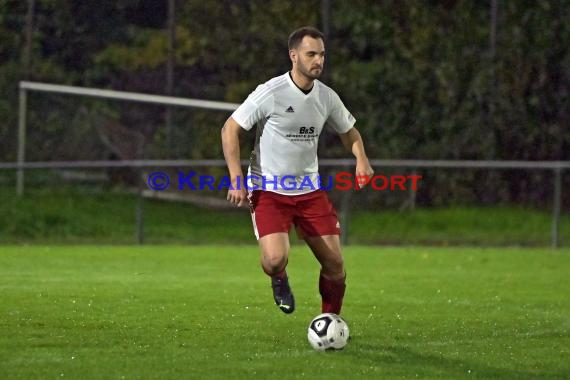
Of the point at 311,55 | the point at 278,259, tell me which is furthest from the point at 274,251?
the point at 311,55

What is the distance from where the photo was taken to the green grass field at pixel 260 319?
7.71m

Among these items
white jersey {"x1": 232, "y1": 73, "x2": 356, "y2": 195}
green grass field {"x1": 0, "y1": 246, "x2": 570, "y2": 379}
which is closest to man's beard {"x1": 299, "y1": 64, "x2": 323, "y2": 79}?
white jersey {"x1": 232, "y1": 73, "x2": 356, "y2": 195}

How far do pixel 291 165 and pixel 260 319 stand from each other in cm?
165

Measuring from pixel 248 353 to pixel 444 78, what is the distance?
13.5m

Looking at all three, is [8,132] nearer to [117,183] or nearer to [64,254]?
[117,183]

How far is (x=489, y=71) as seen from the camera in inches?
831

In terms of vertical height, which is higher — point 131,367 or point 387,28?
point 387,28

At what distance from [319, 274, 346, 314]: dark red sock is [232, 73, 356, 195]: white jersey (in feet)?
2.06

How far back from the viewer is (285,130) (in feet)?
28.9

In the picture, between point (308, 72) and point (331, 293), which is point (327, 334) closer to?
point (331, 293)

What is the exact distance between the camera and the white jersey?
880cm

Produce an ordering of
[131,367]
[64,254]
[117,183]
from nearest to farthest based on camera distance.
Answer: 1. [131,367]
2. [64,254]
3. [117,183]

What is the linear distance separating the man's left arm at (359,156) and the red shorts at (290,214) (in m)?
0.32

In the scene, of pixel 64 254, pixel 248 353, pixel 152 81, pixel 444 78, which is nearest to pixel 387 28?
pixel 444 78
